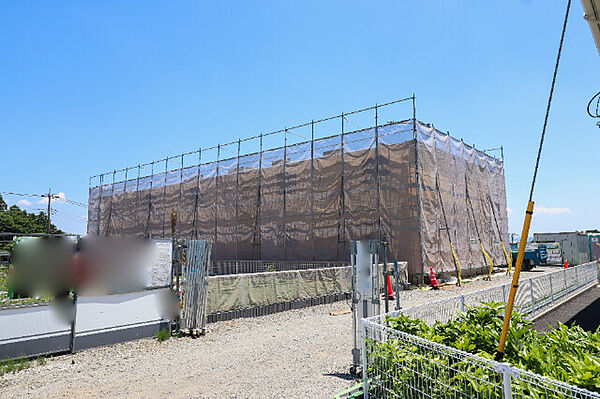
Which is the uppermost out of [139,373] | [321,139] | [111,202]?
[321,139]

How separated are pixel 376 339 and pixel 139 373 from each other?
4139mm

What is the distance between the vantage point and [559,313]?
10070 mm

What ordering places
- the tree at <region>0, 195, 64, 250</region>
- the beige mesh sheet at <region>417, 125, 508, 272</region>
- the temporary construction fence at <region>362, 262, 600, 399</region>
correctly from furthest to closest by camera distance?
the tree at <region>0, 195, 64, 250</region>
the beige mesh sheet at <region>417, 125, 508, 272</region>
the temporary construction fence at <region>362, 262, 600, 399</region>

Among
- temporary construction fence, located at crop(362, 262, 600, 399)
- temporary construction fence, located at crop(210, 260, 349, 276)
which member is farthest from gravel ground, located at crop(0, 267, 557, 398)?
temporary construction fence, located at crop(210, 260, 349, 276)

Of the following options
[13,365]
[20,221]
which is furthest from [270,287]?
[20,221]

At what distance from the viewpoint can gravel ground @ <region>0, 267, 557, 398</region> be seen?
520cm

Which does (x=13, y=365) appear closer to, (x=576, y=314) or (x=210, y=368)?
(x=210, y=368)

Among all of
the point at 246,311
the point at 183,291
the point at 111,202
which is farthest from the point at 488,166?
the point at 111,202

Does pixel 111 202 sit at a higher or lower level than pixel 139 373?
higher

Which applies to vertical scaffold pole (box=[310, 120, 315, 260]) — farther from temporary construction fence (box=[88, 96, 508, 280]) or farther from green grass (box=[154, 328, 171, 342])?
green grass (box=[154, 328, 171, 342])

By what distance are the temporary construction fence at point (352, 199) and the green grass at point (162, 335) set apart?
13.0 metres

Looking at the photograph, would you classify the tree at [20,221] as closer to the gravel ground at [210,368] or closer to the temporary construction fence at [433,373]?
the gravel ground at [210,368]

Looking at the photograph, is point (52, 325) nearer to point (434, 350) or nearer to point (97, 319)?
point (97, 319)

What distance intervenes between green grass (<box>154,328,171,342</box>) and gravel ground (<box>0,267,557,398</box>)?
0.17 meters
